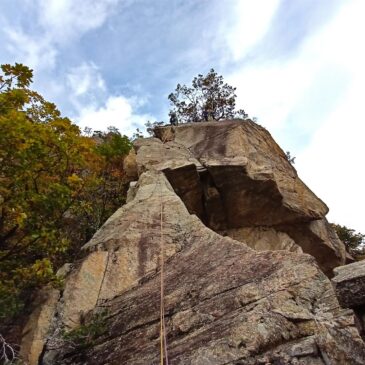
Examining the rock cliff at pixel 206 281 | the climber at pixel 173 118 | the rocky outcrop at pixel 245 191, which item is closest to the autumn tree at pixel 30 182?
the rock cliff at pixel 206 281

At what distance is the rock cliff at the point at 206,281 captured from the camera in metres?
6.05

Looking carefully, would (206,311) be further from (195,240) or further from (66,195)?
(66,195)

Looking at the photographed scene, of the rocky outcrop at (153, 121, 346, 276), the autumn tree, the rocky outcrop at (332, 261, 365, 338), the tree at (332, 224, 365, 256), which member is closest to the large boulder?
the rocky outcrop at (332, 261, 365, 338)

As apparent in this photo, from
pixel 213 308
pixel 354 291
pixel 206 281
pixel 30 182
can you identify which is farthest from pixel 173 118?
pixel 354 291

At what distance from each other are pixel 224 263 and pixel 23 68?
20.8 feet

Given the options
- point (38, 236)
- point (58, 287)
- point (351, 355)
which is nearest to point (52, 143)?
point (38, 236)

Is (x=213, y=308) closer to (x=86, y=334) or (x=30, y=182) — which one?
(x=86, y=334)

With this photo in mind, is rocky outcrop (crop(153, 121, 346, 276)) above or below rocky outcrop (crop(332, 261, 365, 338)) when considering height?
above

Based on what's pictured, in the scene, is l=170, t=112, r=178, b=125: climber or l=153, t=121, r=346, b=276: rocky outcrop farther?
l=170, t=112, r=178, b=125: climber

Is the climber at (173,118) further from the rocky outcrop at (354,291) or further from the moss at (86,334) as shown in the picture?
the rocky outcrop at (354,291)

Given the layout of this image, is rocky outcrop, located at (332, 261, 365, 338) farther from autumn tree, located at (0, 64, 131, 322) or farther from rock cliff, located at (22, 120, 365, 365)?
autumn tree, located at (0, 64, 131, 322)

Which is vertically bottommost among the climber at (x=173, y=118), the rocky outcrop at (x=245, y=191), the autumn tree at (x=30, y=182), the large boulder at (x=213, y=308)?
the large boulder at (x=213, y=308)

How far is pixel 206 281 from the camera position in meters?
8.08

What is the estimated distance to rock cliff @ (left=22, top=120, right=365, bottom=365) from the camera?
6047 millimetres
